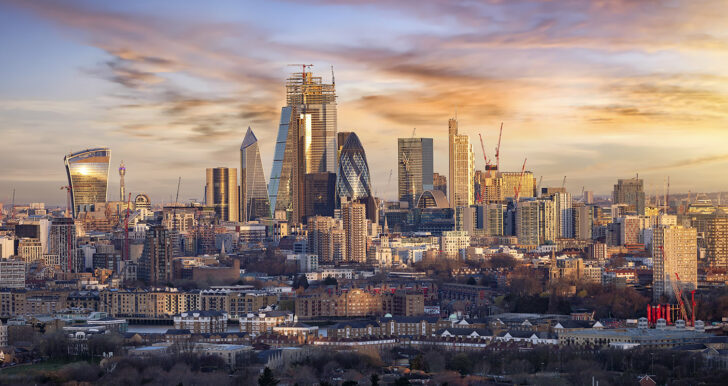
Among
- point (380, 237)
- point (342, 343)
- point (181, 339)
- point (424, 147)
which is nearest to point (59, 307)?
point (181, 339)

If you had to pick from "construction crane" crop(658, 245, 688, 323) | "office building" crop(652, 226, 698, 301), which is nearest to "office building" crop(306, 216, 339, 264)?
"office building" crop(652, 226, 698, 301)

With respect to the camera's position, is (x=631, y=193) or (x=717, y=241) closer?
(x=717, y=241)

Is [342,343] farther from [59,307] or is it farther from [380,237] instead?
[380,237]

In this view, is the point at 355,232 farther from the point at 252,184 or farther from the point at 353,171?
the point at 252,184

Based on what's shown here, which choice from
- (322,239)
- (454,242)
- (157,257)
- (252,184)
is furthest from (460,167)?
(157,257)

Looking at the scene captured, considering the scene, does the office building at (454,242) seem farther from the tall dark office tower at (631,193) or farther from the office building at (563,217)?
the tall dark office tower at (631,193)

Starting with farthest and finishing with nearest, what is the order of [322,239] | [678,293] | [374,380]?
1. [322,239]
2. [678,293]
3. [374,380]

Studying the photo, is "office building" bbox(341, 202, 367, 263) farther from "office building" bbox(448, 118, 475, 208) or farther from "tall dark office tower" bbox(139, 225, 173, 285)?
"office building" bbox(448, 118, 475, 208)
